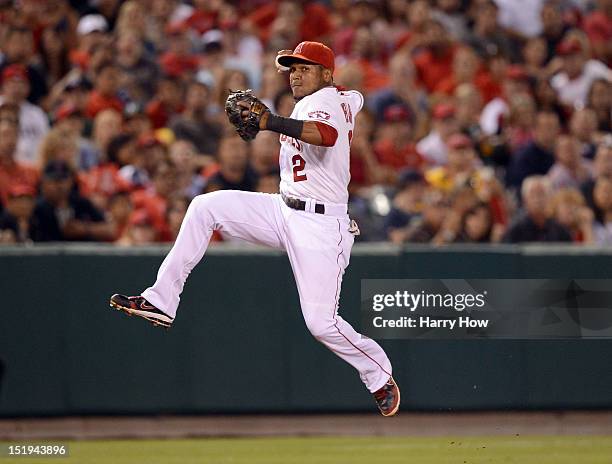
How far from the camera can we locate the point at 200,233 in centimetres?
682

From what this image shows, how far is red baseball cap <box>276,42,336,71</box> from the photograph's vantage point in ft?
22.0

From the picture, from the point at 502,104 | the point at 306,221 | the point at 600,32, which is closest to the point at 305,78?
the point at 306,221

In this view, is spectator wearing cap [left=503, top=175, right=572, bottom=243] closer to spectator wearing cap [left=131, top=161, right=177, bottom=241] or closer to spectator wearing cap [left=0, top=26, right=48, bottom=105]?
spectator wearing cap [left=131, top=161, right=177, bottom=241]

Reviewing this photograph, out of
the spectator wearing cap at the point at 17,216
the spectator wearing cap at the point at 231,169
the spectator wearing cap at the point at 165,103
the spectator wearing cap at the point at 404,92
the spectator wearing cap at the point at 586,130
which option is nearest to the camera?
the spectator wearing cap at the point at 17,216

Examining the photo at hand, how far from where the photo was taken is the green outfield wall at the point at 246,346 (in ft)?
28.6

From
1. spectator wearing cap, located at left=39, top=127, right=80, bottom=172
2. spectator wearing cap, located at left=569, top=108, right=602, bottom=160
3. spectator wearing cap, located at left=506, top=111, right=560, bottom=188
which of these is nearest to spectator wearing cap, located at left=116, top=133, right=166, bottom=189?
spectator wearing cap, located at left=39, top=127, right=80, bottom=172

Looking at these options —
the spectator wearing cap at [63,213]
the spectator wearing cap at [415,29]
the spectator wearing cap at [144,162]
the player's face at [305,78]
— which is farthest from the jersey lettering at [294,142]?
the spectator wearing cap at [415,29]

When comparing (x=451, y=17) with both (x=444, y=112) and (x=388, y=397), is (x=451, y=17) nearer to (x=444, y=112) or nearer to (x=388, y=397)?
(x=444, y=112)

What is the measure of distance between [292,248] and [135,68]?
5.50 meters

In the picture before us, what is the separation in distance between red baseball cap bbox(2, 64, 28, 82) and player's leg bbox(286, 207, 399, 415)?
479cm

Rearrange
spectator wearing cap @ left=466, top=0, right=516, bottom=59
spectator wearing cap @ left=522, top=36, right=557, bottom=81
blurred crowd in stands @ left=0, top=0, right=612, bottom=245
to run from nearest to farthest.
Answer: blurred crowd in stands @ left=0, top=0, right=612, bottom=245 < spectator wearing cap @ left=522, top=36, right=557, bottom=81 < spectator wearing cap @ left=466, top=0, right=516, bottom=59

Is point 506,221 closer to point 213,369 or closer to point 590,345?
point 590,345

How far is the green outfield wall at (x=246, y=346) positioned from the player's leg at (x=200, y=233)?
177 centimetres

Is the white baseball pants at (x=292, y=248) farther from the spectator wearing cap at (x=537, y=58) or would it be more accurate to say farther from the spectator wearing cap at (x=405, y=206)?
the spectator wearing cap at (x=537, y=58)
